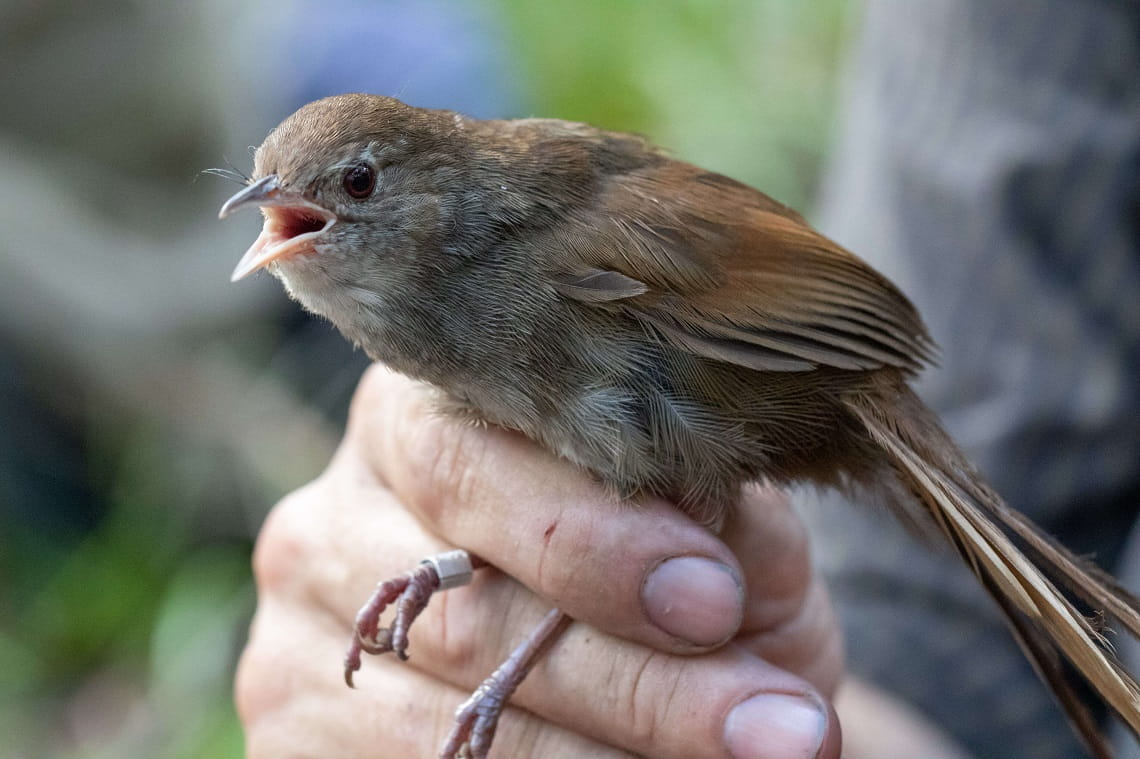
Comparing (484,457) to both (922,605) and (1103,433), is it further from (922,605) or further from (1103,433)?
(1103,433)

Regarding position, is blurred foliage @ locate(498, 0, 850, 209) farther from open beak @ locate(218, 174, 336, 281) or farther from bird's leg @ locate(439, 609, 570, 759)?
bird's leg @ locate(439, 609, 570, 759)

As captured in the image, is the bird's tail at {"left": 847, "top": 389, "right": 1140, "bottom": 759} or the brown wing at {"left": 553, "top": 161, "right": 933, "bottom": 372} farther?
the brown wing at {"left": 553, "top": 161, "right": 933, "bottom": 372}

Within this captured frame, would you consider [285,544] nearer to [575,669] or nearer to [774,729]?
[575,669]

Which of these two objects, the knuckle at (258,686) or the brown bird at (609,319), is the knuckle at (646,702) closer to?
the brown bird at (609,319)

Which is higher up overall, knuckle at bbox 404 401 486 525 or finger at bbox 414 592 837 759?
knuckle at bbox 404 401 486 525

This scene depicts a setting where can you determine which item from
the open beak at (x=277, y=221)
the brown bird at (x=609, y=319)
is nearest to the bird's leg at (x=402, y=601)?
the brown bird at (x=609, y=319)

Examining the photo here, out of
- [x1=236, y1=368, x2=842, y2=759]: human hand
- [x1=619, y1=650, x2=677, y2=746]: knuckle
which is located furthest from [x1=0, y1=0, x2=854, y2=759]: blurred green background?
[x1=619, y1=650, x2=677, y2=746]: knuckle

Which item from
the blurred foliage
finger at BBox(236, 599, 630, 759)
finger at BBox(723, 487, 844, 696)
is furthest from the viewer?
the blurred foliage
